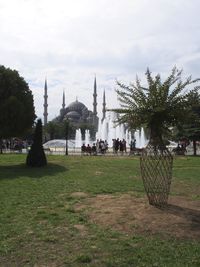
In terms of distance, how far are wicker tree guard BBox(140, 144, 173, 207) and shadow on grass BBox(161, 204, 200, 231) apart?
0.93 feet

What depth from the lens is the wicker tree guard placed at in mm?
9984

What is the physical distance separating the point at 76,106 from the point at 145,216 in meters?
142

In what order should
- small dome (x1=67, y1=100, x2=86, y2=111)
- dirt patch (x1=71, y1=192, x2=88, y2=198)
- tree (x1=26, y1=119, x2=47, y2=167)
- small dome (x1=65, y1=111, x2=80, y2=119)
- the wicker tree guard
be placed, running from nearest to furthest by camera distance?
the wicker tree guard
dirt patch (x1=71, y1=192, x2=88, y2=198)
tree (x1=26, y1=119, x2=47, y2=167)
small dome (x1=65, y1=111, x2=80, y2=119)
small dome (x1=67, y1=100, x2=86, y2=111)

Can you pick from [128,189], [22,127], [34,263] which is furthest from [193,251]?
[22,127]

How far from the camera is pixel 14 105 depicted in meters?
23.9

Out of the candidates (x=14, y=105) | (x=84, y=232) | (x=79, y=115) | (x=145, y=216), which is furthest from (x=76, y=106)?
(x=84, y=232)

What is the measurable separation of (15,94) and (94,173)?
8.03 metres

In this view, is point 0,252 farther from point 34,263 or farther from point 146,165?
point 146,165

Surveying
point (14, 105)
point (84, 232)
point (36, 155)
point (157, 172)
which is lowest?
point (84, 232)

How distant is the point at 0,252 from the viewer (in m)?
6.83

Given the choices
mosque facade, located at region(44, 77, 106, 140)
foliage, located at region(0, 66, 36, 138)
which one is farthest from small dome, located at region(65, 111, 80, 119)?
→ foliage, located at region(0, 66, 36, 138)

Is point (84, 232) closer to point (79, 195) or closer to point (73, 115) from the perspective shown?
point (79, 195)

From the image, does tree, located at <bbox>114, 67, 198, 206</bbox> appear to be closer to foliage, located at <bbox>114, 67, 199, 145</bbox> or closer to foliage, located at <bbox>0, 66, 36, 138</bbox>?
foliage, located at <bbox>114, 67, 199, 145</bbox>

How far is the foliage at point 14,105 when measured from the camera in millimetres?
23844
